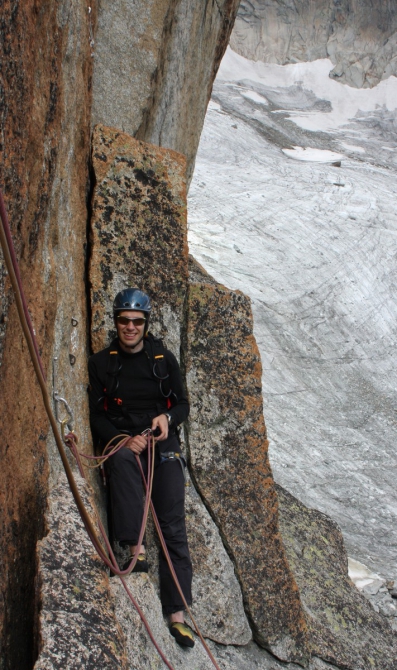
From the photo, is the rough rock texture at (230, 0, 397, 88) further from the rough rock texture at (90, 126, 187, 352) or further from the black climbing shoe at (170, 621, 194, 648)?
the black climbing shoe at (170, 621, 194, 648)

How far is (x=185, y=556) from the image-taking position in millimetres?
5199

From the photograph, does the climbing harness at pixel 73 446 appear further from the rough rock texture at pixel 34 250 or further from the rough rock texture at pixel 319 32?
the rough rock texture at pixel 319 32

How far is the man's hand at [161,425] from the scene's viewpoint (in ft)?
16.8

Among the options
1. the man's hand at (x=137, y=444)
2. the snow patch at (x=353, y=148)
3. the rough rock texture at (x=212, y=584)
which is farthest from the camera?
the snow patch at (x=353, y=148)

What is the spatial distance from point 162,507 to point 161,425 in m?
0.62

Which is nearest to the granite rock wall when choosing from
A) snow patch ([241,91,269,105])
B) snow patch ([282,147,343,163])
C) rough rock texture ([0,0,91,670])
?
rough rock texture ([0,0,91,670])

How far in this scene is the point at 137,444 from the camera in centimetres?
502

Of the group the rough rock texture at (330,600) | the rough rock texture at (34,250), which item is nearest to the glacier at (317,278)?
the rough rock texture at (330,600)

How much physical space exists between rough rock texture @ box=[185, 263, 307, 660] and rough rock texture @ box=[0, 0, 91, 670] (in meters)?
1.24

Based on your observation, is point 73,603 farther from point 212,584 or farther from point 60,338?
point 212,584

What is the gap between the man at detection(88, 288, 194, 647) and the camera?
509cm

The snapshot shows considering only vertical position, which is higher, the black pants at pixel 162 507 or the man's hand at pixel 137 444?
the man's hand at pixel 137 444

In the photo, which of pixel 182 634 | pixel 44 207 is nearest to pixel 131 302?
pixel 44 207

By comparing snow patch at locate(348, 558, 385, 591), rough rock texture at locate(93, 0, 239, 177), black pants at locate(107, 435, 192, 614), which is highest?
rough rock texture at locate(93, 0, 239, 177)
